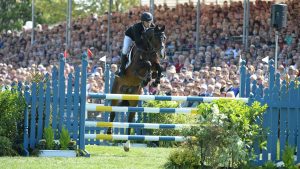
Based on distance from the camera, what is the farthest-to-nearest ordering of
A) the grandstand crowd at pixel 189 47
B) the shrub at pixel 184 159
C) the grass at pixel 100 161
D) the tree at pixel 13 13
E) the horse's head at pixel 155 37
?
the tree at pixel 13 13 → the grandstand crowd at pixel 189 47 → the horse's head at pixel 155 37 → the grass at pixel 100 161 → the shrub at pixel 184 159

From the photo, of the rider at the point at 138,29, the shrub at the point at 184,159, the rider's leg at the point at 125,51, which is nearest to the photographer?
the shrub at the point at 184,159

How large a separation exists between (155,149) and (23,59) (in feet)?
69.5

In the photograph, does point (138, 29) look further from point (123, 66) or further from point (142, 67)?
point (123, 66)

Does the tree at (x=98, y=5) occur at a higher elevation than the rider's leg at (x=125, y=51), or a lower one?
higher

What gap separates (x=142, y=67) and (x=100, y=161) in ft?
12.6

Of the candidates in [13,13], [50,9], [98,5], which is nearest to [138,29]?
[13,13]

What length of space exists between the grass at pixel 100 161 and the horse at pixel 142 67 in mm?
1977

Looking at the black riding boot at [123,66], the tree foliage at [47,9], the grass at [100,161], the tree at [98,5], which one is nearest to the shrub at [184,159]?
the grass at [100,161]

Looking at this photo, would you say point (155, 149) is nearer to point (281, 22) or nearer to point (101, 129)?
point (101, 129)

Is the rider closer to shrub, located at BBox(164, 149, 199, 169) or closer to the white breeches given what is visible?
the white breeches

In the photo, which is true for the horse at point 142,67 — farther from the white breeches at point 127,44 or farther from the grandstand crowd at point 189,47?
the grandstand crowd at point 189,47

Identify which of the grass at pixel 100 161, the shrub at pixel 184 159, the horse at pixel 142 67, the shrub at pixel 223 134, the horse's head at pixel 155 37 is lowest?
the grass at pixel 100 161

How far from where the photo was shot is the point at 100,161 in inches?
546

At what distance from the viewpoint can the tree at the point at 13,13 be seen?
50594mm
